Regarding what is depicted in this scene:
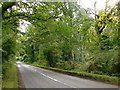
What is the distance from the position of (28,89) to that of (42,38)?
7.14 m

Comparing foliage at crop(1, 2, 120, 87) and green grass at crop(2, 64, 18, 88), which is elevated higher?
foliage at crop(1, 2, 120, 87)

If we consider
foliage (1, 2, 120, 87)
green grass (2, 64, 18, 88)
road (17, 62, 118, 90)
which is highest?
foliage (1, 2, 120, 87)

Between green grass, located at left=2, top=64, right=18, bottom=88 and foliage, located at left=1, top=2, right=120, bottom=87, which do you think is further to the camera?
foliage, located at left=1, top=2, right=120, bottom=87

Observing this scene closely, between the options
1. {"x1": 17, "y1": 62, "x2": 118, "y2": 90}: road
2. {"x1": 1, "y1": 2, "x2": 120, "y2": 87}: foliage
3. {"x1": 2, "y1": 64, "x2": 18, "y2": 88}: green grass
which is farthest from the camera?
{"x1": 1, "y1": 2, "x2": 120, "y2": 87}: foliage

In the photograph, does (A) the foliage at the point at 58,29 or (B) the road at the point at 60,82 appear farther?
(A) the foliage at the point at 58,29

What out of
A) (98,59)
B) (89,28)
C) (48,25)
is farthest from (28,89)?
(89,28)

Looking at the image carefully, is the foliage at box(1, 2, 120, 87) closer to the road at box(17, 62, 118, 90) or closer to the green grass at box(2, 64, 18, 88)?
the green grass at box(2, 64, 18, 88)

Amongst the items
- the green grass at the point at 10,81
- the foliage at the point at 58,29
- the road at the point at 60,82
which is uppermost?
the foliage at the point at 58,29

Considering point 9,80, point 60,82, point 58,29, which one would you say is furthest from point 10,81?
point 58,29

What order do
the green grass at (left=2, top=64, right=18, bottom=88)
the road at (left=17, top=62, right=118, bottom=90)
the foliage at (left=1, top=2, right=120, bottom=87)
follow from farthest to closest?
the foliage at (left=1, top=2, right=120, bottom=87), the road at (left=17, top=62, right=118, bottom=90), the green grass at (left=2, top=64, right=18, bottom=88)

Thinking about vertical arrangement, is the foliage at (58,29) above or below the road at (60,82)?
above

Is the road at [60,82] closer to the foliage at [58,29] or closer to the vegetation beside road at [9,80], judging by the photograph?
the vegetation beside road at [9,80]

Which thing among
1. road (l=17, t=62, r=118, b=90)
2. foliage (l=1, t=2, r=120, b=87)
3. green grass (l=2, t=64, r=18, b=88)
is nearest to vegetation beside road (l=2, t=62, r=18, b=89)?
green grass (l=2, t=64, r=18, b=88)

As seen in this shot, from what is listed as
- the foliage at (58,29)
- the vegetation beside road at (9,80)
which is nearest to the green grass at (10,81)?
the vegetation beside road at (9,80)
